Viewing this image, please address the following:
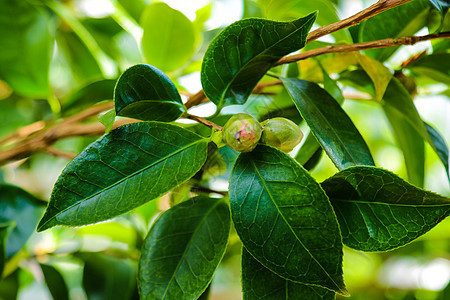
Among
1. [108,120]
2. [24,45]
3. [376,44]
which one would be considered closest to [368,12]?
[376,44]

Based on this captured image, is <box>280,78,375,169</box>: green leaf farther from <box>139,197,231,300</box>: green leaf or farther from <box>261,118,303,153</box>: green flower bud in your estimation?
<box>139,197,231,300</box>: green leaf

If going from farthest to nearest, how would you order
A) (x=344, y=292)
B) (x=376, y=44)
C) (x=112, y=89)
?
(x=112, y=89) < (x=376, y=44) < (x=344, y=292)

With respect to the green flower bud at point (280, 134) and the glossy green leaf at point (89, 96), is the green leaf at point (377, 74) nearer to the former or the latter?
the green flower bud at point (280, 134)

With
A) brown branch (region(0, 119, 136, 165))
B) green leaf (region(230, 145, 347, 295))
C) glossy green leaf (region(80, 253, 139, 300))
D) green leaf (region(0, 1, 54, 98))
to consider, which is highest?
green leaf (region(0, 1, 54, 98))

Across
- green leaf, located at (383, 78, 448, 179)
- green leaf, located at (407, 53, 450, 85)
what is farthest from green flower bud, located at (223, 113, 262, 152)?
green leaf, located at (407, 53, 450, 85)

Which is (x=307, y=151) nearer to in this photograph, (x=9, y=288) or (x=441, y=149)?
(x=441, y=149)

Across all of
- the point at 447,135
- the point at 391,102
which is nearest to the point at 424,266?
the point at 447,135
